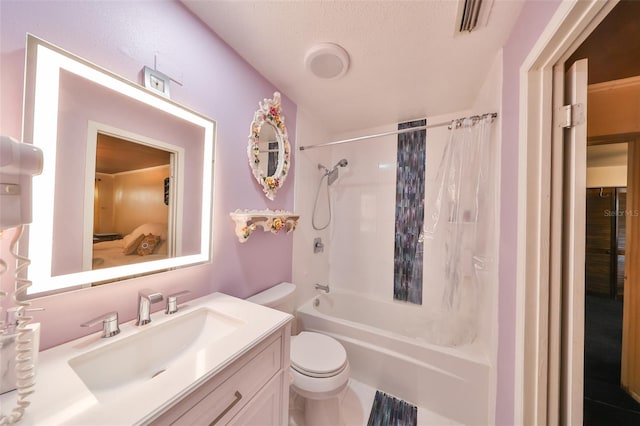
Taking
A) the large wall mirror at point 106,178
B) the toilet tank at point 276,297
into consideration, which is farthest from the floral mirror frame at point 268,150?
the toilet tank at point 276,297

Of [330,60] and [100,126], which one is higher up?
[330,60]

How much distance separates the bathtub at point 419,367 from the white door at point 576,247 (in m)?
0.56

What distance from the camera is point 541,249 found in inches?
32.3

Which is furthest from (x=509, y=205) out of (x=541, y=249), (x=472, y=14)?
(x=472, y=14)

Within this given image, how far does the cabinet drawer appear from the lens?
0.56 meters

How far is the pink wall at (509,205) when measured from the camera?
0.95m

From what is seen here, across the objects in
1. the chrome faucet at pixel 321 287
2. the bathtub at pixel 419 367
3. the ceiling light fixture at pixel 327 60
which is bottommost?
the bathtub at pixel 419 367

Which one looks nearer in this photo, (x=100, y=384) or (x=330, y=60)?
(x=100, y=384)

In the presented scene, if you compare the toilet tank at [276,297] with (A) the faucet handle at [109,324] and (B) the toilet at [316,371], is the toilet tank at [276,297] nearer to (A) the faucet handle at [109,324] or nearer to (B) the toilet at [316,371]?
(B) the toilet at [316,371]

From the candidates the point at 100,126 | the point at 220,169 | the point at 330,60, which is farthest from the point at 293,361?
the point at 330,60

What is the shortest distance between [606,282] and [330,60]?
3.86 metres

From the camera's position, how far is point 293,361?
1277mm

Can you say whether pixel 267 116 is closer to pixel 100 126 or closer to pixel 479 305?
pixel 100 126

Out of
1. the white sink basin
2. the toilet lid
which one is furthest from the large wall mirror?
the toilet lid
